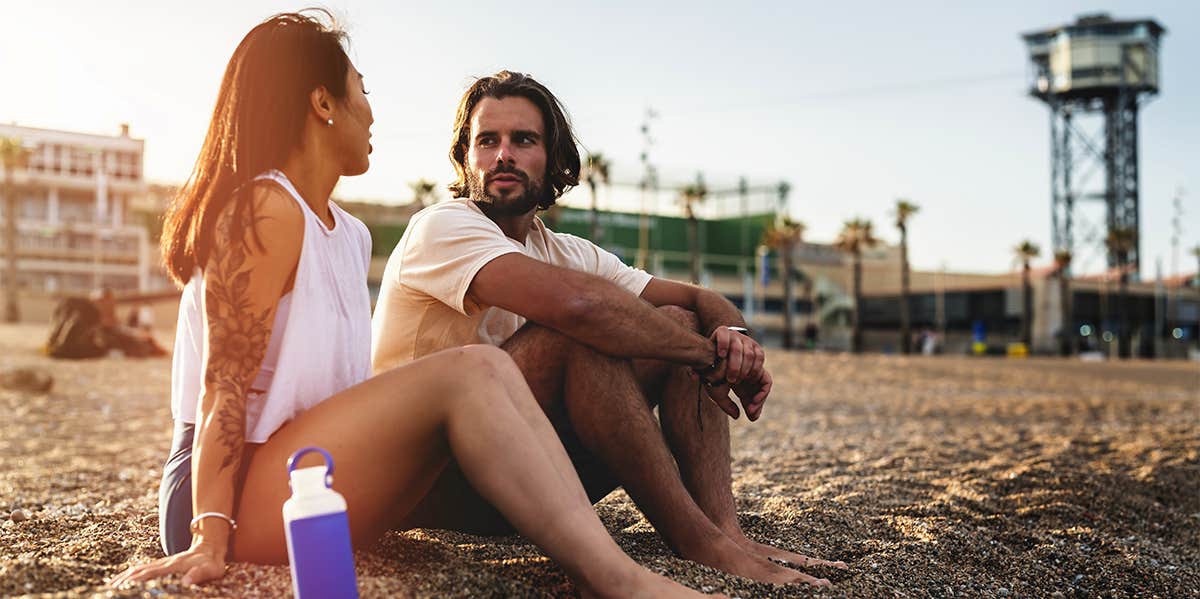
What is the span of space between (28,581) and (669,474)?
1491 millimetres

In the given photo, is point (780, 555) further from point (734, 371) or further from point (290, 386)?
point (290, 386)

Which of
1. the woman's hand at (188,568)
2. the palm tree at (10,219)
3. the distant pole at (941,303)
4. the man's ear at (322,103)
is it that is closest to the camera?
the woman's hand at (188,568)

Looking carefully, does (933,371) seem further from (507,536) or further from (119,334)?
(507,536)

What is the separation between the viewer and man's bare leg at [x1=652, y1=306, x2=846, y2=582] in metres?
2.93

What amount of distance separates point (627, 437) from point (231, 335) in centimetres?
101

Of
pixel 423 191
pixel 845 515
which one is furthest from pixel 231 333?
pixel 423 191

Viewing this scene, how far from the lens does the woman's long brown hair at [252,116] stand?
2256mm

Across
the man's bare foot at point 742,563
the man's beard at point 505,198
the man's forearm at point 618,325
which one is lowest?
the man's bare foot at point 742,563

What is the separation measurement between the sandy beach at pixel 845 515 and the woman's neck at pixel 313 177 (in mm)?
824

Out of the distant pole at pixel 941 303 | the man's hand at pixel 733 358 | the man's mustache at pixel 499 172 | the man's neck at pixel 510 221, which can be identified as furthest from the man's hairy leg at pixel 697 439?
the distant pole at pixel 941 303

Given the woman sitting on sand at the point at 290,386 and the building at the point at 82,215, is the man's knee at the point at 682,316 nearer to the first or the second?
the woman sitting on sand at the point at 290,386

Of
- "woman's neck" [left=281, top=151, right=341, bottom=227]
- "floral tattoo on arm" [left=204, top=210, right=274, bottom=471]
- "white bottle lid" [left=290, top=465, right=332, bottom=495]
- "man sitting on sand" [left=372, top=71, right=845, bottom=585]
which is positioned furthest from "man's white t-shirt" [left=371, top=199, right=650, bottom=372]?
"white bottle lid" [left=290, top=465, right=332, bottom=495]

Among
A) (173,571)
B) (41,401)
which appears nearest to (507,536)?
(173,571)

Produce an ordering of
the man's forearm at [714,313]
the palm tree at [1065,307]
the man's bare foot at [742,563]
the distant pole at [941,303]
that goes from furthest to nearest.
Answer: the distant pole at [941,303], the palm tree at [1065,307], the man's forearm at [714,313], the man's bare foot at [742,563]
